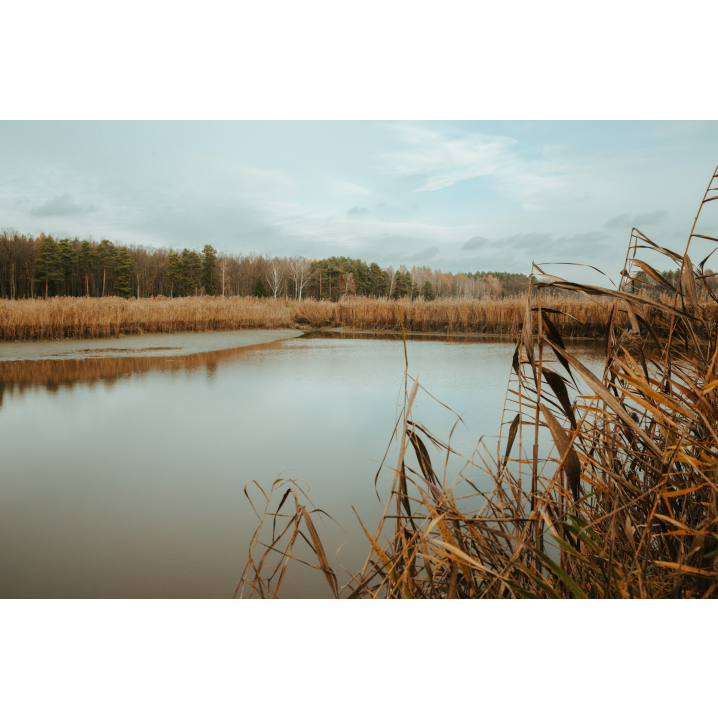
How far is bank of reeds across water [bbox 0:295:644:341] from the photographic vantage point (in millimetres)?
8398

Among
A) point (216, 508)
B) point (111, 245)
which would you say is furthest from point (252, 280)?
point (216, 508)

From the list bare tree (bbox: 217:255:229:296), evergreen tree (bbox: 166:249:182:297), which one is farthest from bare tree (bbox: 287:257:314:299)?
evergreen tree (bbox: 166:249:182:297)

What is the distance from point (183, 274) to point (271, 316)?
62.4ft

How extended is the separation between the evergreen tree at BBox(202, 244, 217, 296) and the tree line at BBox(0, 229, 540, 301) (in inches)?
2.6

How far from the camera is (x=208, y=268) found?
29812 millimetres

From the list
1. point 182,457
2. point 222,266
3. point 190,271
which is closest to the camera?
point 182,457

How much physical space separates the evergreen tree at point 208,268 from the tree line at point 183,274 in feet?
0.22

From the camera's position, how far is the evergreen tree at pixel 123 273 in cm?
2655

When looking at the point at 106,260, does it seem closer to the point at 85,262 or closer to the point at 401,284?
the point at 85,262

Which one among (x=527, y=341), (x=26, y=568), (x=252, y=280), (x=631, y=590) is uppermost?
(x=252, y=280)

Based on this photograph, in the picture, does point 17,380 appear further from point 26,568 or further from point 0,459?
point 26,568

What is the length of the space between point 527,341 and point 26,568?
6.05 ft

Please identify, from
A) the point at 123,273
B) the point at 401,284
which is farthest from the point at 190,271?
the point at 401,284

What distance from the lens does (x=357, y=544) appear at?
1645 millimetres
